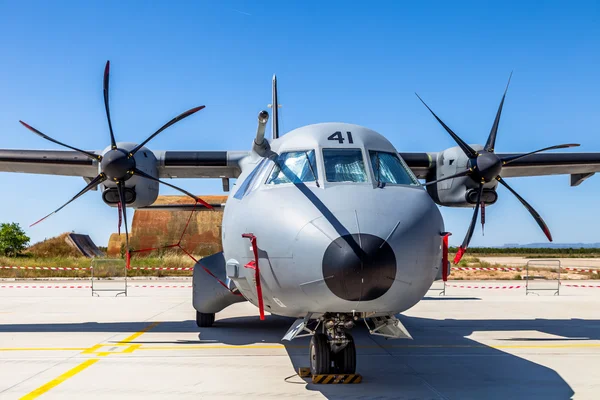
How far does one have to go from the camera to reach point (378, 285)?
525 centimetres

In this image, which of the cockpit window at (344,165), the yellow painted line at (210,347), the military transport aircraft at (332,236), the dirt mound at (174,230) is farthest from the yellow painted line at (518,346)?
the dirt mound at (174,230)

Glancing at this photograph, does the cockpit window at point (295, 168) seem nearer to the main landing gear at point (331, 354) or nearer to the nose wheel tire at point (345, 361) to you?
the main landing gear at point (331, 354)

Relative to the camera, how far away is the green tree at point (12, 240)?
46.6 metres

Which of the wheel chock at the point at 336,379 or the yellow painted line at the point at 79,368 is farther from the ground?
the wheel chock at the point at 336,379

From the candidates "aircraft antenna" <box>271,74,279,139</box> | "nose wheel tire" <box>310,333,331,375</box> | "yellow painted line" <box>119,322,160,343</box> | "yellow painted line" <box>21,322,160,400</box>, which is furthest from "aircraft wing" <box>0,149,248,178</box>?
"nose wheel tire" <box>310,333,331,375</box>

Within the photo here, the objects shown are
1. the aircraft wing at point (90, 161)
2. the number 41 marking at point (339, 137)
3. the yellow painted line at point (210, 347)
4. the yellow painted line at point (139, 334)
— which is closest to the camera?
the number 41 marking at point (339, 137)

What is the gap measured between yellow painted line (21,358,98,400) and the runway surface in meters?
0.01

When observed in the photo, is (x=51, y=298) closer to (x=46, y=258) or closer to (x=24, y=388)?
(x=24, y=388)

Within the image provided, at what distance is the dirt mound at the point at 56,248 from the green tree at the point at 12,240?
1898 mm

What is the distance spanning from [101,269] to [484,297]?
920 inches

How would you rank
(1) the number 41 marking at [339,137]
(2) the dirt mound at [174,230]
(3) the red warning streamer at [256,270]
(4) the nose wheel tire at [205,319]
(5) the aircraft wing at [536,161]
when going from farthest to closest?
(2) the dirt mound at [174,230]
(5) the aircraft wing at [536,161]
(4) the nose wheel tire at [205,319]
(1) the number 41 marking at [339,137]
(3) the red warning streamer at [256,270]

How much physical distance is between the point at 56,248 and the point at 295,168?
1718 inches

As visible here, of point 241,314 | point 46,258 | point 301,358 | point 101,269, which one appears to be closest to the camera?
point 301,358

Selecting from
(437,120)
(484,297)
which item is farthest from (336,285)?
(484,297)
